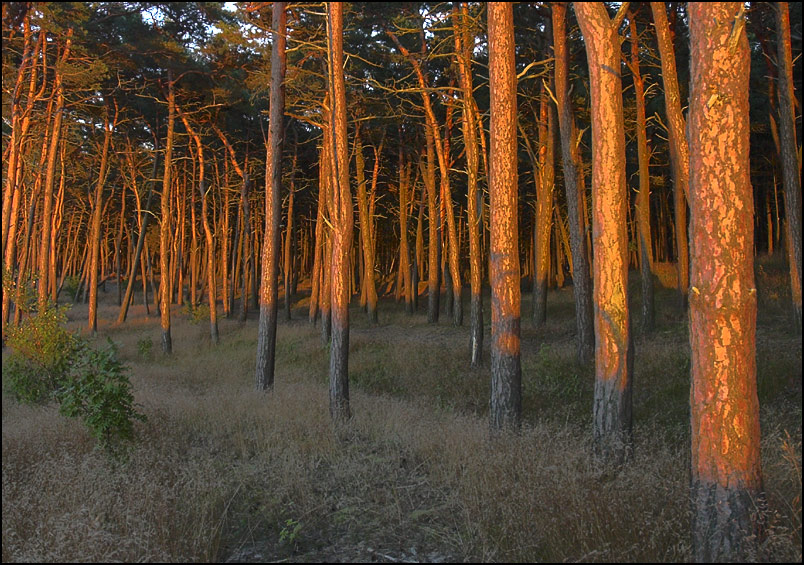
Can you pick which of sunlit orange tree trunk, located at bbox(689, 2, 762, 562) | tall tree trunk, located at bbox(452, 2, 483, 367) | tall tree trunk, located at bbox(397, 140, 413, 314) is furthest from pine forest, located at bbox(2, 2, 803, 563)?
tall tree trunk, located at bbox(397, 140, 413, 314)

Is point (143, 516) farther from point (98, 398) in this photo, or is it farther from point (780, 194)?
point (780, 194)

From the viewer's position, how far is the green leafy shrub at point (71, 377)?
697cm

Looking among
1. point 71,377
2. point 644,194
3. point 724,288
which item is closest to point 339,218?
point 71,377

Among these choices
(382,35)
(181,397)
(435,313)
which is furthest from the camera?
(435,313)

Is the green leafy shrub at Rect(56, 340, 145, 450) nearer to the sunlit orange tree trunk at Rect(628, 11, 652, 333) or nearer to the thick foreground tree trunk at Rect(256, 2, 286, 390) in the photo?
the thick foreground tree trunk at Rect(256, 2, 286, 390)

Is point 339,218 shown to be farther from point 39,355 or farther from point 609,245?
point 39,355

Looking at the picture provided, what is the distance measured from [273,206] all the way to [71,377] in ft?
22.5

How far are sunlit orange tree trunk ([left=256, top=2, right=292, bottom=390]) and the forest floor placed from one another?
1.14 metres

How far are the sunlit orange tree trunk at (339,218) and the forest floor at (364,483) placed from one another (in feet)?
2.72

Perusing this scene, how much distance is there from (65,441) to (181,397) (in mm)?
3837

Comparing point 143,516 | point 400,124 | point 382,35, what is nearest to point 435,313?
point 400,124

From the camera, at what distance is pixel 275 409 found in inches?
392

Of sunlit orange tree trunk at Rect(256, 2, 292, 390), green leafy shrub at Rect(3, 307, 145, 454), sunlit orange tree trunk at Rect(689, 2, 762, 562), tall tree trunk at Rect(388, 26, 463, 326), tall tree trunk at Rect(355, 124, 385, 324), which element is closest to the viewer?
sunlit orange tree trunk at Rect(689, 2, 762, 562)

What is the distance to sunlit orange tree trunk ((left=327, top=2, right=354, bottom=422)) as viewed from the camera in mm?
10383
